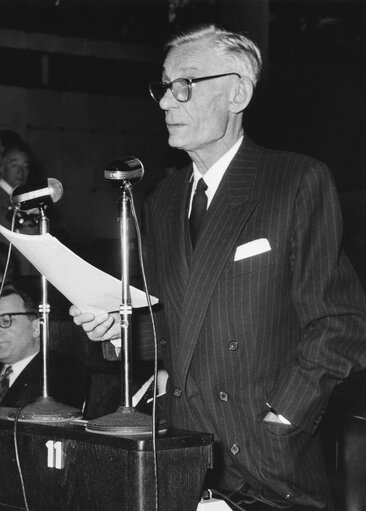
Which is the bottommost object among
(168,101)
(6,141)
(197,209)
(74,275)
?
(74,275)

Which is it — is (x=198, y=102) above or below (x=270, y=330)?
above

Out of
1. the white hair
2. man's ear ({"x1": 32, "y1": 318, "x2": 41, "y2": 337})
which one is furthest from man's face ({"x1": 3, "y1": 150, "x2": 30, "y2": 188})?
the white hair

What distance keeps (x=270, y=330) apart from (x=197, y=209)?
38cm

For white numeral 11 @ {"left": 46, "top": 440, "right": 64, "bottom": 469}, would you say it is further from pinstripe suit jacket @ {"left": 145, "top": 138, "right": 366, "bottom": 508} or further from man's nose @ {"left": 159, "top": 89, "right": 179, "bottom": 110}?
man's nose @ {"left": 159, "top": 89, "right": 179, "bottom": 110}

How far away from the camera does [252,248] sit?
189cm

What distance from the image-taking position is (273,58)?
8234 mm

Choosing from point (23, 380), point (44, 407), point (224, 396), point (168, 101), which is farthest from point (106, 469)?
point (23, 380)

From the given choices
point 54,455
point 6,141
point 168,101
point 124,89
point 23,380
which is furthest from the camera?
point 124,89

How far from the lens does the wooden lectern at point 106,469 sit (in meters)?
1.45

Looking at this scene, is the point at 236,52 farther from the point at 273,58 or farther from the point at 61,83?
the point at 273,58

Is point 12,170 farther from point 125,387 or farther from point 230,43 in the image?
point 125,387

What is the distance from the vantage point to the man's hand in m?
1.85

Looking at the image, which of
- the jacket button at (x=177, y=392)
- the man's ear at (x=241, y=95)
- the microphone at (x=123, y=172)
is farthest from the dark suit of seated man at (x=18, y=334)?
the microphone at (x=123, y=172)

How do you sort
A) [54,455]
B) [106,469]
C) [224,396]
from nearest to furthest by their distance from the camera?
[106,469] < [54,455] < [224,396]
